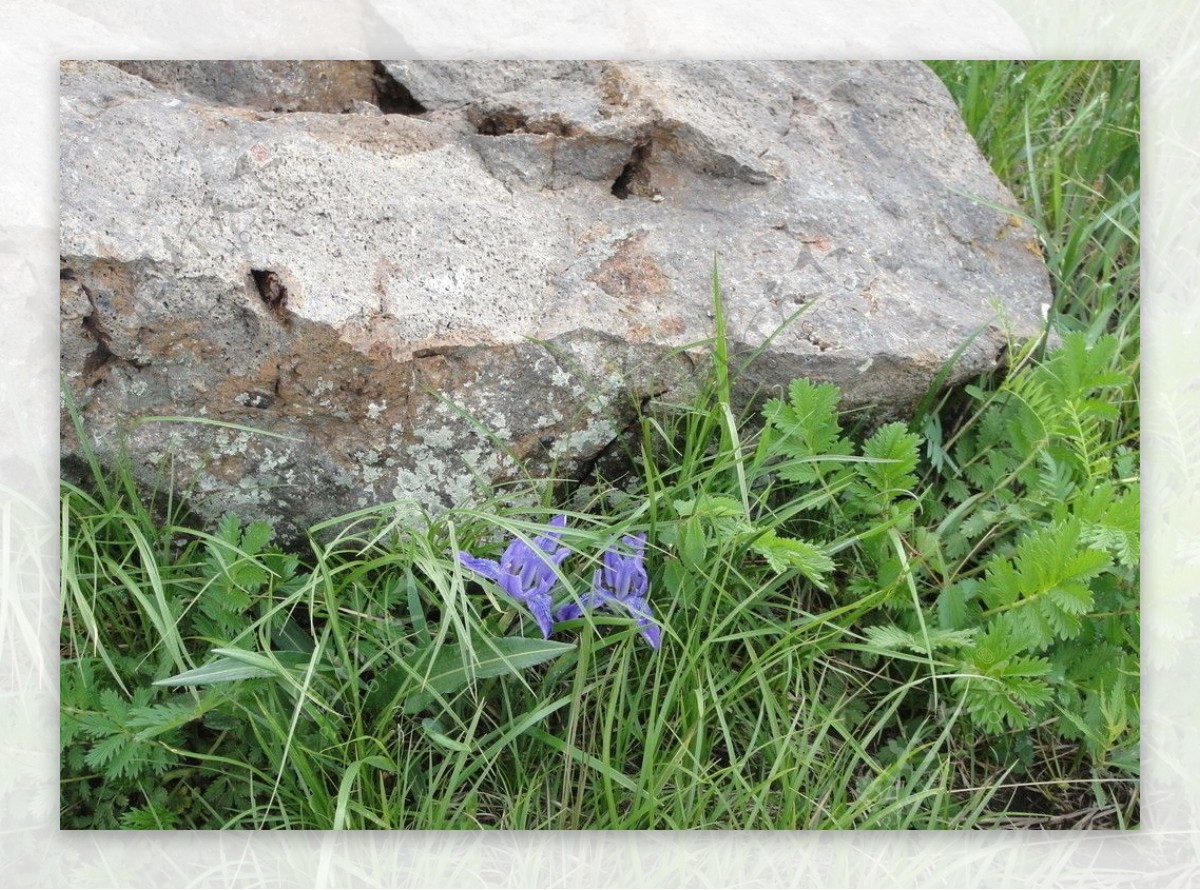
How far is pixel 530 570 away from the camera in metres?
1.49

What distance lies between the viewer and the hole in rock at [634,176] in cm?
167

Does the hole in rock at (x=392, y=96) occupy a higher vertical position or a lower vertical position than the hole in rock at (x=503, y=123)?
higher

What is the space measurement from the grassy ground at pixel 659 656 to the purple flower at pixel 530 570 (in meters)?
0.02

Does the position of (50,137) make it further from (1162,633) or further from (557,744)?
(1162,633)

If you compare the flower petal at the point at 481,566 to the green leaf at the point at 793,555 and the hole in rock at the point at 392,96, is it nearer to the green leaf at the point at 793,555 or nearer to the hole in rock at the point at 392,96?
the green leaf at the point at 793,555

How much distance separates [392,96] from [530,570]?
763 millimetres

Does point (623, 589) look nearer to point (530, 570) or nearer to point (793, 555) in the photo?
point (530, 570)

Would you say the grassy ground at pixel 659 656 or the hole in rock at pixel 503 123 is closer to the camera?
the grassy ground at pixel 659 656

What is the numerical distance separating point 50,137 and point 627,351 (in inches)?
32.7

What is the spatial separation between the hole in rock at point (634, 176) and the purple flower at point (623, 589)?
52cm

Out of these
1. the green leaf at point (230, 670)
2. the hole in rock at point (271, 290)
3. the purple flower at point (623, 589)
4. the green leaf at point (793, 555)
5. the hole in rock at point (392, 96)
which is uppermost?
the hole in rock at point (392, 96)

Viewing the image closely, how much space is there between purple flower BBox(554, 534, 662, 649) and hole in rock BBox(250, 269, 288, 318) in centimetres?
55

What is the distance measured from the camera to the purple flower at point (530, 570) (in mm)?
1476

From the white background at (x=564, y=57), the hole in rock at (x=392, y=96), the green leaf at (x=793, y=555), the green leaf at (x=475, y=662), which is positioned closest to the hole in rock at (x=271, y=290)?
the white background at (x=564, y=57)
